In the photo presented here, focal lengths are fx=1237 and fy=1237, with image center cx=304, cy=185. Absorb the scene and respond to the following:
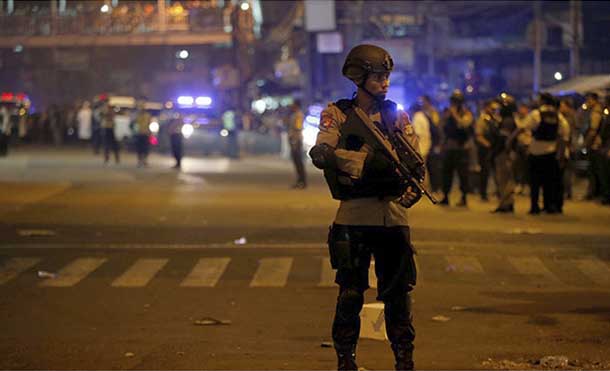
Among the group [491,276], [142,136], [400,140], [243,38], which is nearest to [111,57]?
[243,38]

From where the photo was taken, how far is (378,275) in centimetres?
720

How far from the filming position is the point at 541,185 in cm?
1914

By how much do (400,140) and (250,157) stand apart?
3556 cm

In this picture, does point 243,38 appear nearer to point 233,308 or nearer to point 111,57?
point 111,57

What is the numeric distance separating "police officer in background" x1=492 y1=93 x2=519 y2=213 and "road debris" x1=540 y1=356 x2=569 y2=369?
11.5m

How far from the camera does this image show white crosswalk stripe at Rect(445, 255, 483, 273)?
13344 millimetres

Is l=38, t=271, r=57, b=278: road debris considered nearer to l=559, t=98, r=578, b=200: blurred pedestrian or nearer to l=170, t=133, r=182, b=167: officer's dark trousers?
l=559, t=98, r=578, b=200: blurred pedestrian

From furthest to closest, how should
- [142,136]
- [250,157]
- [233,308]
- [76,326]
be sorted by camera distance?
[250,157] < [142,136] < [233,308] < [76,326]

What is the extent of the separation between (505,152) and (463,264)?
6215mm

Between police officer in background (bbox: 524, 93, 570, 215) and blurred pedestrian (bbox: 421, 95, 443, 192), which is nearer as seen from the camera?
police officer in background (bbox: 524, 93, 570, 215)

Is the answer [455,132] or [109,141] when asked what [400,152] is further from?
[109,141]

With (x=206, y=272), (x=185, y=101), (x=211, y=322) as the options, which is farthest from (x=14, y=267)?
(x=185, y=101)

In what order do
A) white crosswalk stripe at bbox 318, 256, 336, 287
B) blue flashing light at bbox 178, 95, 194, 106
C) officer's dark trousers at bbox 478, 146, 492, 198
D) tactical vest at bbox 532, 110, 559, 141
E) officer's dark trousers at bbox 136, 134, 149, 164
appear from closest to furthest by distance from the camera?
white crosswalk stripe at bbox 318, 256, 336, 287, tactical vest at bbox 532, 110, 559, 141, officer's dark trousers at bbox 478, 146, 492, 198, officer's dark trousers at bbox 136, 134, 149, 164, blue flashing light at bbox 178, 95, 194, 106

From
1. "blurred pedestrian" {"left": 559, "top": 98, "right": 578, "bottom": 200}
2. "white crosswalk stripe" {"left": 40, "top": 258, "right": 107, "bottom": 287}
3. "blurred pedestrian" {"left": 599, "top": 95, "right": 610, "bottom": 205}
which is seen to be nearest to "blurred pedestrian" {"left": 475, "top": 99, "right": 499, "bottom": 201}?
"blurred pedestrian" {"left": 559, "top": 98, "right": 578, "bottom": 200}
